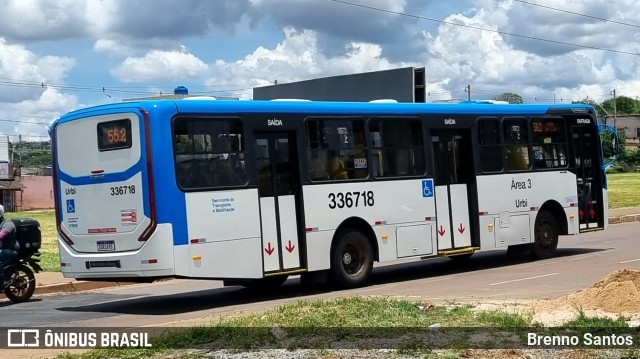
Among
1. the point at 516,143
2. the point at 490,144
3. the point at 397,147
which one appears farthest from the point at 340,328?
the point at 516,143

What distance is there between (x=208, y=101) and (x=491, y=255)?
10004mm

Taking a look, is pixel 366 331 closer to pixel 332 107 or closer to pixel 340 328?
pixel 340 328

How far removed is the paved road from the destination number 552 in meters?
1.45

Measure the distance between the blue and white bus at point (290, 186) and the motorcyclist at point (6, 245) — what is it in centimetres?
101

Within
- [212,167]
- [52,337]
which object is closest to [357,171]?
[212,167]

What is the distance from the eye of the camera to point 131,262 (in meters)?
14.2

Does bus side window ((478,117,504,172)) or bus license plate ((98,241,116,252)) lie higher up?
bus side window ((478,117,504,172))

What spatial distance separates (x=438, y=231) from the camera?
18.1m

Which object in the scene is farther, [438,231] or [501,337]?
[438,231]

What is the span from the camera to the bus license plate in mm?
14430

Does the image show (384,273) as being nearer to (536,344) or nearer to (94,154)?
(94,154)

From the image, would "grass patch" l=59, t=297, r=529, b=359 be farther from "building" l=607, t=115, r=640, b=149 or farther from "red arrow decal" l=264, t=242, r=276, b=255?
"building" l=607, t=115, r=640, b=149

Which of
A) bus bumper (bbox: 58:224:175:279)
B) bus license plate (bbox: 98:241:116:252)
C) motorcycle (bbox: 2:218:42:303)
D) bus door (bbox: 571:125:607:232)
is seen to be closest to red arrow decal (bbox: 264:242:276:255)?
bus bumper (bbox: 58:224:175:279)

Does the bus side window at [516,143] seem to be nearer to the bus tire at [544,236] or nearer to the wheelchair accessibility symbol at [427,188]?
the bus tire at [544,236]
